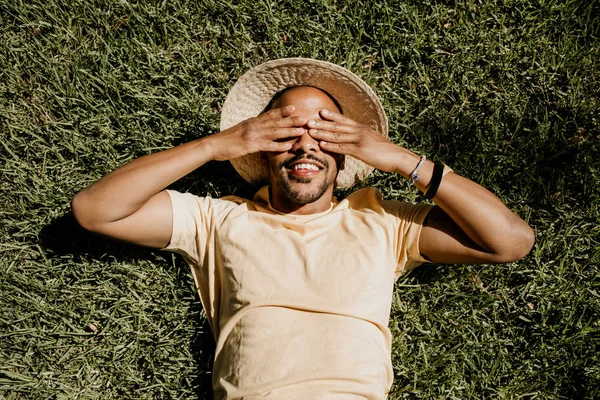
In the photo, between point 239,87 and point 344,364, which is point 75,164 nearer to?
point 239,87

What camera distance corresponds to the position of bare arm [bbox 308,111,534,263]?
322 centimetres

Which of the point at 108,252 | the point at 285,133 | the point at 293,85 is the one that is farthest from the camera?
the point at 108,252

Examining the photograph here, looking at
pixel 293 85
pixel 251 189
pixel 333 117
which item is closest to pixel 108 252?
pixel 251 189

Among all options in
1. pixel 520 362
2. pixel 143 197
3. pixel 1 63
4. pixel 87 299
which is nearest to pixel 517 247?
pixel 520 362

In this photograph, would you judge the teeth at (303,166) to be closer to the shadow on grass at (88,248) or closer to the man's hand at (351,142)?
the man's hand at (351,142)

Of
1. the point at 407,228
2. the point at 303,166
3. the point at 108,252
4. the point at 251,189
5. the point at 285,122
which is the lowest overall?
the point at 108,252

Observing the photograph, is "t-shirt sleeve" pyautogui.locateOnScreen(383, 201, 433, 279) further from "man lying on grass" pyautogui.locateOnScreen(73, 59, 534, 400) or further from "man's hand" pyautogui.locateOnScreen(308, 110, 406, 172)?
"man's hand" pyautogui.locateOnScreen(308, 110, 406, 172)

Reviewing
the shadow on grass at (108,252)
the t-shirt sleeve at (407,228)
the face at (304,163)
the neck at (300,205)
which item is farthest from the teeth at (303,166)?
the shadow on grass at (108,252)

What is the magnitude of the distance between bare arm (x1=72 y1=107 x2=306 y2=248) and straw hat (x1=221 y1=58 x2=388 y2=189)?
303mm

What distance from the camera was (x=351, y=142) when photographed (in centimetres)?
338

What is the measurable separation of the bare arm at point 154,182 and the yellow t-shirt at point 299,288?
14 cm

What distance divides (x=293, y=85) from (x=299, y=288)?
1.44 meters

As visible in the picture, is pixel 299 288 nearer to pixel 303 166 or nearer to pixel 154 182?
pixel 303 166

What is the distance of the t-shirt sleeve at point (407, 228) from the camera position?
11.1 feet
